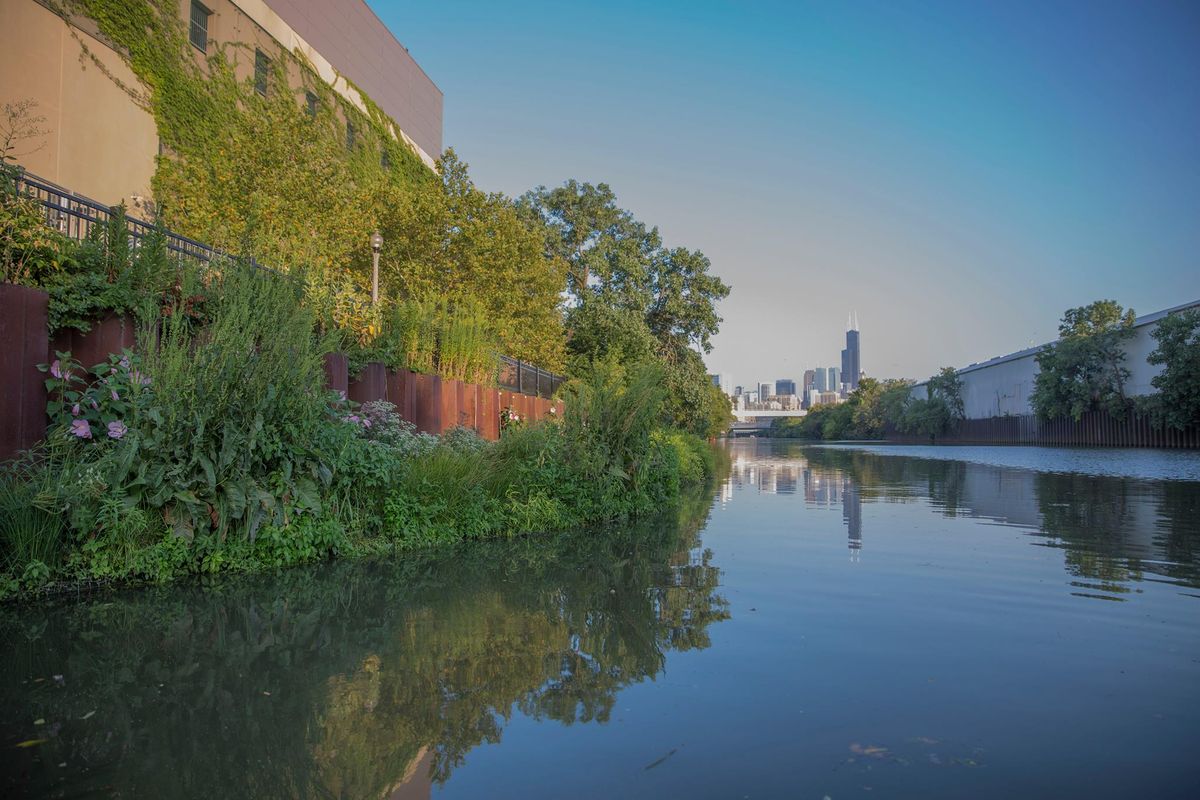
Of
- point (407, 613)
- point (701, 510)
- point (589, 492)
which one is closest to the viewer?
point (407, 613)

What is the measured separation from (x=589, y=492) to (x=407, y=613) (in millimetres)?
5872

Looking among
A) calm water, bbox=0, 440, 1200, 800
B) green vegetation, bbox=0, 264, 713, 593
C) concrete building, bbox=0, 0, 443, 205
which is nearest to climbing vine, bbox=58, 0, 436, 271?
concrete building, bbox=0, 0, 443, 205

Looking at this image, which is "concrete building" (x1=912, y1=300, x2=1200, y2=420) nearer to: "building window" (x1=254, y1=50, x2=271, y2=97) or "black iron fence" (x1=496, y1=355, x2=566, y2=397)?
"black iron fence" (x1=496, y1=355, x2=566, y2=397)

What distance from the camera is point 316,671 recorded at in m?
4.03

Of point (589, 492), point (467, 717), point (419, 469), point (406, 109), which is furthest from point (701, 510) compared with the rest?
point (406, 109)

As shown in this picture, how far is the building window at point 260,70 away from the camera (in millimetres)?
25648

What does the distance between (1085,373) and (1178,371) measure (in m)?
13.5

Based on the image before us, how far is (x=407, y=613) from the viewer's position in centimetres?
530

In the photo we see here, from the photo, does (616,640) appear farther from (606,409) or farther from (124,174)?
(124,174)

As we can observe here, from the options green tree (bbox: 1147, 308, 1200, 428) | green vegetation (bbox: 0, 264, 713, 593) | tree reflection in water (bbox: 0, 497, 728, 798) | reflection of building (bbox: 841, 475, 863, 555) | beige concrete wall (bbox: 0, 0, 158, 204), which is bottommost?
tree reflection in water (bbox: 0, 497, 728, 798)

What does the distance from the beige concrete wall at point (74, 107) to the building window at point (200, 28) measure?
127 inches

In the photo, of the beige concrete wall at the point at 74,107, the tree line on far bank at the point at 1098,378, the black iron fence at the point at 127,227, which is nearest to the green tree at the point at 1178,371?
the tree line on far bank at the point at 1098,378

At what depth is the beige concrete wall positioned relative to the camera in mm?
17219

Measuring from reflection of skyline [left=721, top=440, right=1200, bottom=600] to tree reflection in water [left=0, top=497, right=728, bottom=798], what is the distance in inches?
154
